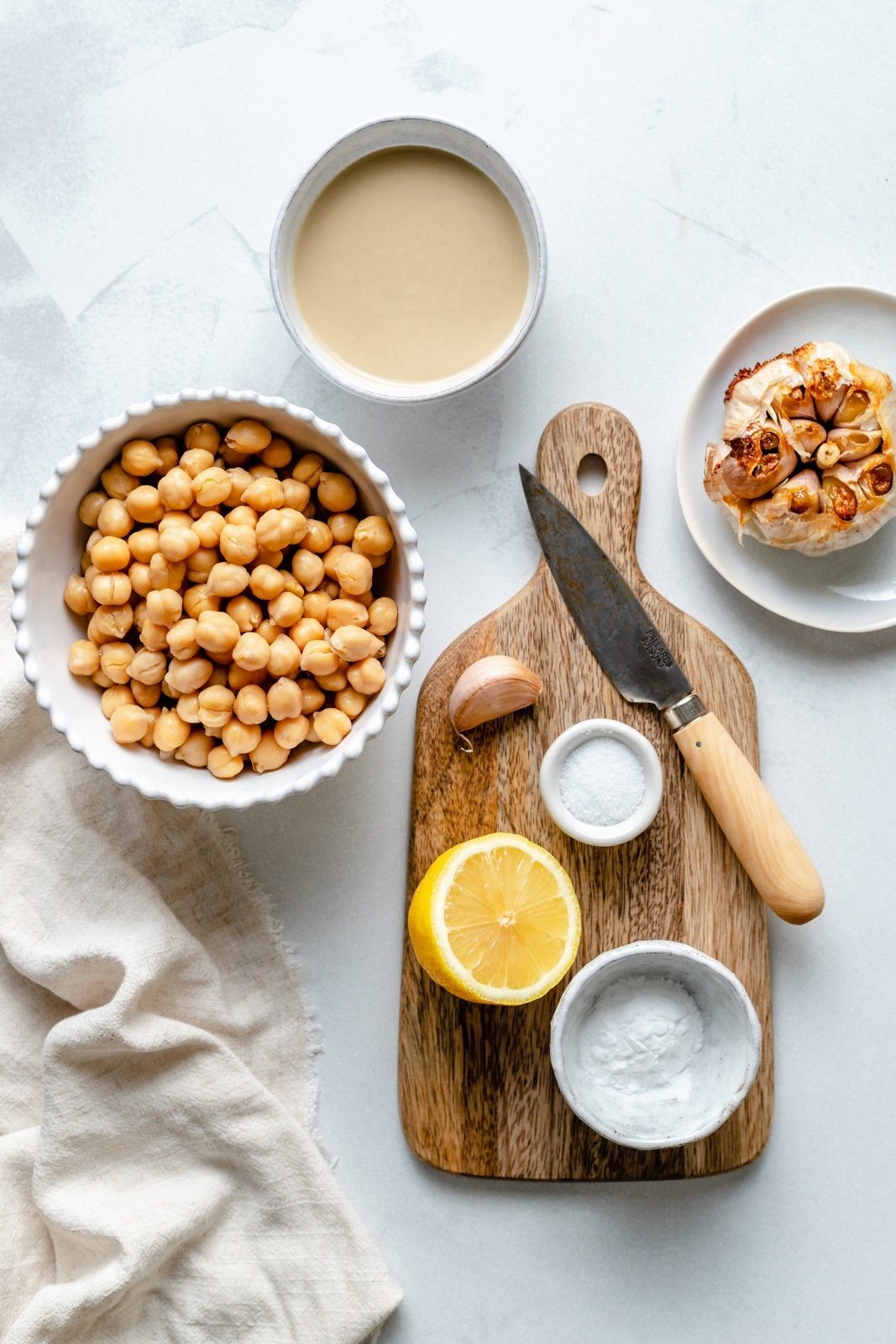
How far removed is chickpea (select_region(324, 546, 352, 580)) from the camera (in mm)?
1639

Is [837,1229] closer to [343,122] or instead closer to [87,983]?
[87,983]

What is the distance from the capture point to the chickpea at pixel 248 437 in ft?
5.29

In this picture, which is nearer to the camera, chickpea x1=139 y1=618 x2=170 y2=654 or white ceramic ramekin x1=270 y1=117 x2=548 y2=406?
chickpea x1=139 y1=618 x2=170 y2=654

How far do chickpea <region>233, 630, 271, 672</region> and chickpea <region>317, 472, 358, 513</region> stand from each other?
0.77ft

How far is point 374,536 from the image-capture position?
1607 mm

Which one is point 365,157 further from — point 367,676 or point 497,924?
point 497,924

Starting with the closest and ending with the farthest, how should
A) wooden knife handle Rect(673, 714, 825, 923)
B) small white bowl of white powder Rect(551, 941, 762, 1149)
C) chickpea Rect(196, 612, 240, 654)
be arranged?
chickpea Rect(196, 612, 240, 654)
small white bowl of white powder Rect(551, 941, 762, 1149)
wooden knife handle Rect(673, 714, 825, 923)

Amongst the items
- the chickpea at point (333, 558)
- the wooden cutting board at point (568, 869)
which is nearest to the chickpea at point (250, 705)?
the chickpea at point (333, 558)

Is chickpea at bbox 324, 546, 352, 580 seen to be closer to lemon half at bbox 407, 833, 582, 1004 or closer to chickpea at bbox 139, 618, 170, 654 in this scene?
chickpea at bbox 139, 618, 170, 654

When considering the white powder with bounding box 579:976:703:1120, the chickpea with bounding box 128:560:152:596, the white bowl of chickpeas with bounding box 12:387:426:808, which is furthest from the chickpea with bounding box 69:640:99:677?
the white powder with bounding box 579:976:703:1120

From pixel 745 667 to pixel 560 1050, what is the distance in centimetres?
70

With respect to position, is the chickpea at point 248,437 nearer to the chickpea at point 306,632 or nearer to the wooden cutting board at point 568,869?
the chickpea at point 306,632

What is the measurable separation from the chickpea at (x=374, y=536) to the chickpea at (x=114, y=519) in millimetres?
337

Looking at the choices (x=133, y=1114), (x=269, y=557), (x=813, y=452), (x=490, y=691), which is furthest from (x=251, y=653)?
(x=813, y=452)
